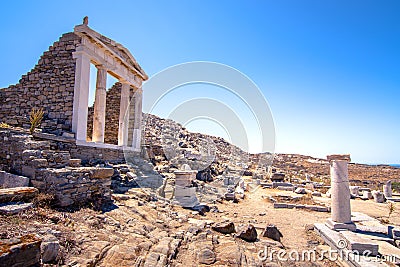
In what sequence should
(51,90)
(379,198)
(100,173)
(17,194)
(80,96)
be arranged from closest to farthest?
(17,194), (100,173), (80,96), (51,90), (379,198)

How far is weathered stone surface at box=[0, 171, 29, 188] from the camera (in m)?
5.77

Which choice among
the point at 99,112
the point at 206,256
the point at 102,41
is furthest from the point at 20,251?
the point at 102,41

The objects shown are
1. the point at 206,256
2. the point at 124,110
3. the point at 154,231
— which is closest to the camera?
the point at 206,256

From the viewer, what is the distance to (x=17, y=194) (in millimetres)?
4996

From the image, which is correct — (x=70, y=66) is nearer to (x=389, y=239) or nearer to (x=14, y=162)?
(x=14, y=162)

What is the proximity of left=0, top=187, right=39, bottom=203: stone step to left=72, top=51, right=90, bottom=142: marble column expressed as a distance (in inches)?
223

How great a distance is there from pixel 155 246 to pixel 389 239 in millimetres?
6572

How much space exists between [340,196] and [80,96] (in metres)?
11.3

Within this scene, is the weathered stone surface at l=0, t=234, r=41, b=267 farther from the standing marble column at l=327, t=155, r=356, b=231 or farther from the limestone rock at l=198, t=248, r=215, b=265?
the standing marble column at l=327, t=155, r=356, b=231

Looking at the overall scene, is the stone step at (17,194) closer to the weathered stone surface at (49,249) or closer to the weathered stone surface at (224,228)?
the weathered stone surface at (49,249)

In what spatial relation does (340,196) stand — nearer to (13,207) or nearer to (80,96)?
(13,207)

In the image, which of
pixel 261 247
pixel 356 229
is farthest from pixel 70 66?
pixel 356 229

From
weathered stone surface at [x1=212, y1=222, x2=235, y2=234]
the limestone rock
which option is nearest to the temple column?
weathered stone surface at [x1=212, y1=222, x2=235, y2=234]

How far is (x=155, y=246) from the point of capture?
4961 mm
